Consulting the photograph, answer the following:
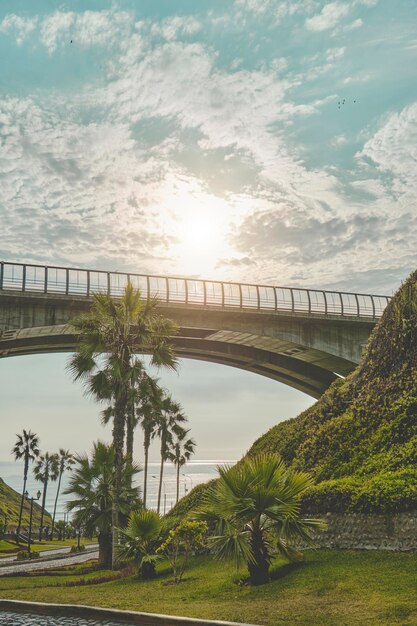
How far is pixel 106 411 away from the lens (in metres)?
38.1

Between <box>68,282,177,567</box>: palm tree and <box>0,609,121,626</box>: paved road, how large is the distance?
10935mm

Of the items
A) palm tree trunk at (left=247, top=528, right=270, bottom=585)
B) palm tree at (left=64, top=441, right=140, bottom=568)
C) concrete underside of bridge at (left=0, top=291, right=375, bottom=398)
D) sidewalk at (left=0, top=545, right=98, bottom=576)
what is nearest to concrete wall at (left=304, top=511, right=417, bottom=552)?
palm tree trunk at (left=247, top=528, right=270, bottom=585)

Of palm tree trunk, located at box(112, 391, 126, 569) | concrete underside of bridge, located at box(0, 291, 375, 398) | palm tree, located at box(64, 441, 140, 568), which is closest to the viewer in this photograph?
palm tree trunk, located at box(112, 391, 126, 569)

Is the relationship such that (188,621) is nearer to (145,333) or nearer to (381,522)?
(381,522)

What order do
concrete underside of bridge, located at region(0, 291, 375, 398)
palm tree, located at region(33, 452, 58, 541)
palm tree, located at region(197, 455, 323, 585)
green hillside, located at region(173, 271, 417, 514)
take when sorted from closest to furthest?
palm tree, located at region(197, 455, 323, 585) < green hillside, located at region(173, 271, 417, 514) < concrete underside of bridge, located at region(0, 291, 375, 398) < palm tree, located at region(33, 452, 58, 541)

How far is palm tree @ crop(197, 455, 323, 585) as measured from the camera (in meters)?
13.4

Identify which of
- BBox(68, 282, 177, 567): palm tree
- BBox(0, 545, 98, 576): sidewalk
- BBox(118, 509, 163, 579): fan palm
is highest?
BBox(68, 282, 177, 567): palm tree

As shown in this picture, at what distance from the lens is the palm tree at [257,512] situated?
13352mm

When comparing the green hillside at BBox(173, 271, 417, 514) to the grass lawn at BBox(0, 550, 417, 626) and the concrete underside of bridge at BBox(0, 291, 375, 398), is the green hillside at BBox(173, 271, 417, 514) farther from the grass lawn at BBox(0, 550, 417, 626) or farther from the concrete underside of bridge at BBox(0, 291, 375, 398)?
the concrete underside of bridge at BBox(0, 291, 375, 398)

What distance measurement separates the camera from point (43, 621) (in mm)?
11734

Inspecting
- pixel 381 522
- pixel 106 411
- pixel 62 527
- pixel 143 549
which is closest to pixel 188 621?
pixel 381 522

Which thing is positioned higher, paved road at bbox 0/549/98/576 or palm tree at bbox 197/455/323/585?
palm tree at bbox 197/455/323/585

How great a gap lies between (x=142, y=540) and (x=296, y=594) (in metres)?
7.80

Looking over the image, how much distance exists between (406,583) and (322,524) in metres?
2.93
